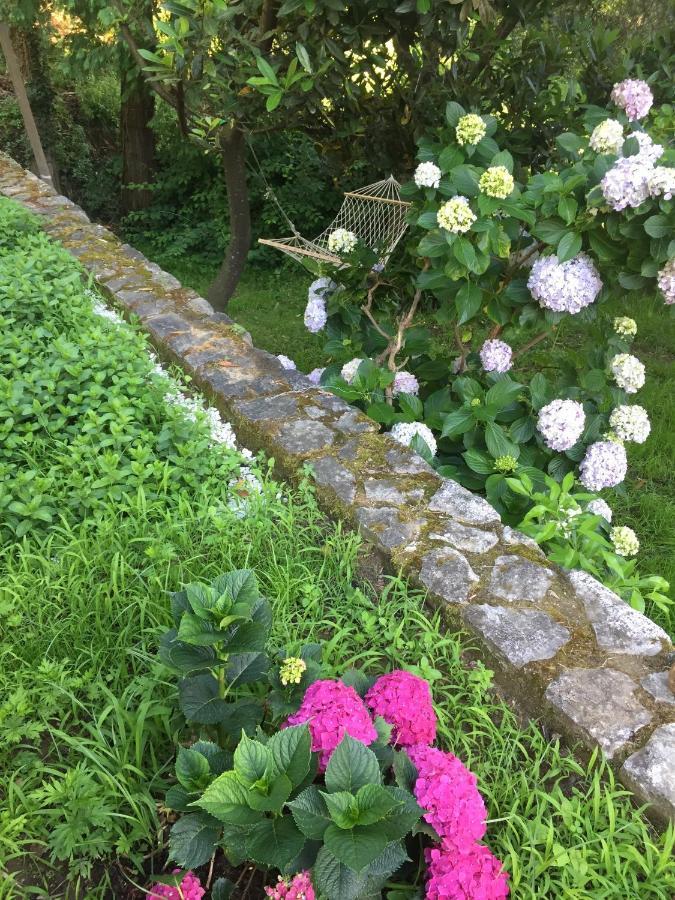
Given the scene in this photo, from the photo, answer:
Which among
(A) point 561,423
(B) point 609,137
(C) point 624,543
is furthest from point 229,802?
(B) point 609,137

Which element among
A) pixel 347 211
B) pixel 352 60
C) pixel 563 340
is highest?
pixel 352 60

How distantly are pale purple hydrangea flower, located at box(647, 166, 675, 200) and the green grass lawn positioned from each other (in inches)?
17.4

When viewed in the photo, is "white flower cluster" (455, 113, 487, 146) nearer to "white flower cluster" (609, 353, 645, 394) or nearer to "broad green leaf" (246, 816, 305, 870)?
"white flower cluster" (609, 353, 645, 394)

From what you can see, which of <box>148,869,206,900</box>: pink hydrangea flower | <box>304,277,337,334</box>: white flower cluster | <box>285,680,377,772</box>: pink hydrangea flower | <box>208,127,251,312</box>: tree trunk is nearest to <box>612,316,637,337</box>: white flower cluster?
<box>304,277,337,334</box>: white flower cluster

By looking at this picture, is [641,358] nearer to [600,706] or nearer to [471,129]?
[471,129]

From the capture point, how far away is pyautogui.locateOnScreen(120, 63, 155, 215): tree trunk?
22.1 feet

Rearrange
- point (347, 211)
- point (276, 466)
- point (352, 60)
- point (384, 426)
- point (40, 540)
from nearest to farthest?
1. point (40, 540)
2. point (276, 466)
3. point (384, 426)
4. point (352, 60)
5. point (347, 211)

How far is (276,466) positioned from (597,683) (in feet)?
3.97

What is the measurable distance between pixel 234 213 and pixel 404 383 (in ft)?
7.17

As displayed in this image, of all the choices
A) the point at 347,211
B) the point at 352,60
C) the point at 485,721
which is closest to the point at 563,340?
the point at 347,211

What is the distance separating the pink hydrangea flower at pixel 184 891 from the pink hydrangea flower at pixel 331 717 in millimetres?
264

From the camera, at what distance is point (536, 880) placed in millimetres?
1195

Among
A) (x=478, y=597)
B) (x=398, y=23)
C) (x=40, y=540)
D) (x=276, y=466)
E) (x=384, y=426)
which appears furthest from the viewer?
(x=398, y=23)

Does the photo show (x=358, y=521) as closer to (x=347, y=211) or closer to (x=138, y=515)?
(x=138, y=515)
